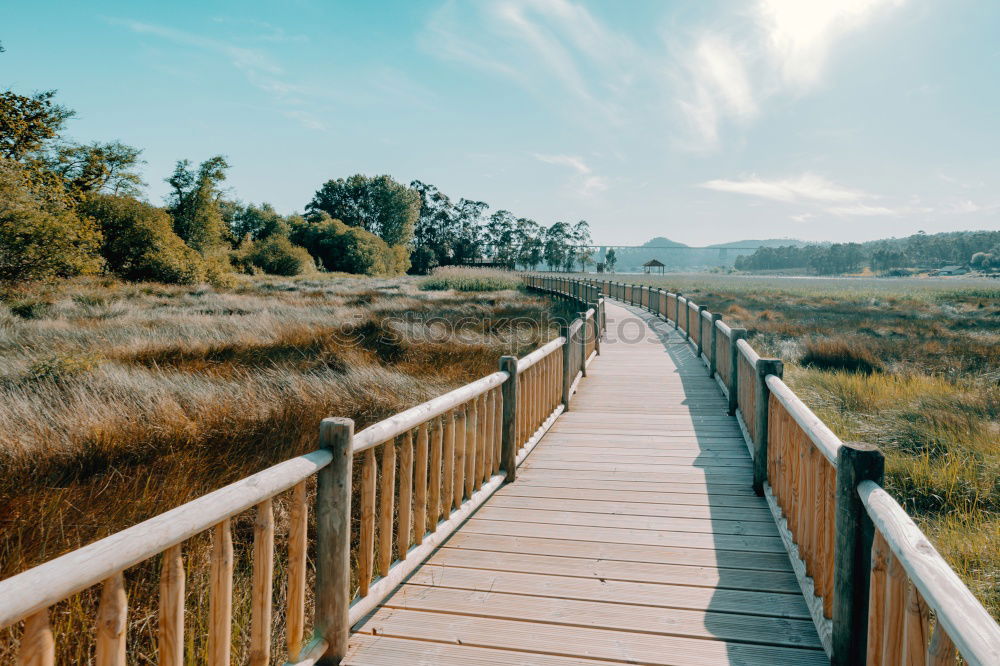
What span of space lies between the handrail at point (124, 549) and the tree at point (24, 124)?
82.9 ft

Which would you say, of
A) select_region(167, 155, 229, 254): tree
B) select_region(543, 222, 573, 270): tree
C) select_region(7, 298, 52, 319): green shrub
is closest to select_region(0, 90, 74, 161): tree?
select_region(7, 298, 52, 319): green shrub

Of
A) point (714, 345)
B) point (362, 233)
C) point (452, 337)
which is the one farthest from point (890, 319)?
point (362, 233)

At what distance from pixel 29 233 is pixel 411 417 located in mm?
20941

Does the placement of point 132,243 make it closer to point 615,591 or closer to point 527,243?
point 615,591

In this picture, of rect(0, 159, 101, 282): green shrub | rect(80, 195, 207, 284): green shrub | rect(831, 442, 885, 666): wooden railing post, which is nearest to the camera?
rect(831, 442, 885, 666): wooden railing post

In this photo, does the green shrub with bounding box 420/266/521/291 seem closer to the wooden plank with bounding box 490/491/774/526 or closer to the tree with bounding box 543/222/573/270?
the wooden plank with bounding box 490/491/774/526

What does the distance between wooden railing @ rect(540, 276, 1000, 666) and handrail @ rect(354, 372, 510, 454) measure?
2063 millimetres

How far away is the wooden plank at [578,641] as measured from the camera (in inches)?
110

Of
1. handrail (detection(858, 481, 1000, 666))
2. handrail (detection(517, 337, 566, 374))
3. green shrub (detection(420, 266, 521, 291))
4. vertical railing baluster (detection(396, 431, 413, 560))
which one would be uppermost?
green shrub (detection(420, 266, 521, 291))

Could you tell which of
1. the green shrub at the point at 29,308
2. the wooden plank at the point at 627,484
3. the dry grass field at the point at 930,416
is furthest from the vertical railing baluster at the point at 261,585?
the green shrub at the point at 29,308

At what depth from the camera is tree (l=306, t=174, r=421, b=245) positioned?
8675 centimetres

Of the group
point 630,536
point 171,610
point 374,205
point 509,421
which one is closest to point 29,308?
point 509,421

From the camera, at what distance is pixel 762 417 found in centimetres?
497

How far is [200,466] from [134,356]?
6592mm
